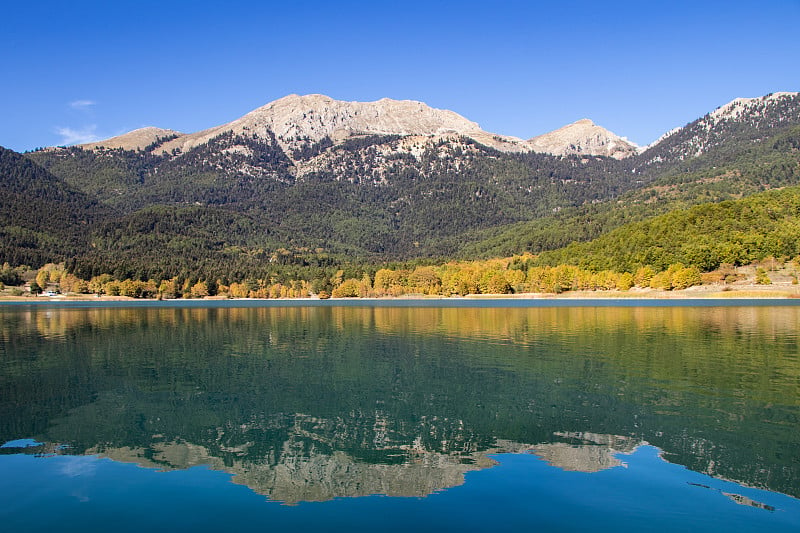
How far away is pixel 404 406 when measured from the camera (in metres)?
29.3

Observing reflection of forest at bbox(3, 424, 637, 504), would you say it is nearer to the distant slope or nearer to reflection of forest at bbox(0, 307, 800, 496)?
reflection of forest at bbox(0, 307, 800, 496)

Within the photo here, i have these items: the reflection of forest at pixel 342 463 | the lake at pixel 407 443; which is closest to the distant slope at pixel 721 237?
the lake at pixel 407 443

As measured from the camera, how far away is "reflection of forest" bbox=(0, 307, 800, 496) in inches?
818

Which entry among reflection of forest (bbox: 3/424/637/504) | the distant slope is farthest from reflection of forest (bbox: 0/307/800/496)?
the distant slope

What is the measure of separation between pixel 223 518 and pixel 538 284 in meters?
190

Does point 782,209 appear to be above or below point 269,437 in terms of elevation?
above

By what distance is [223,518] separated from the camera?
16281mm

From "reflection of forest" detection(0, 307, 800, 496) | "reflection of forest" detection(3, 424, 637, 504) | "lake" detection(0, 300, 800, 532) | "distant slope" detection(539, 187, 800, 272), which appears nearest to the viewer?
"lake" detection(0, 300, 800, 532)

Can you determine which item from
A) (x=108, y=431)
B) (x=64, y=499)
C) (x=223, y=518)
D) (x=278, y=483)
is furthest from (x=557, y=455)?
(x=108, y=431)

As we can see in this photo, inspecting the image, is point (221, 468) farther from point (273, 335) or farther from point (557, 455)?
point (273, 335)

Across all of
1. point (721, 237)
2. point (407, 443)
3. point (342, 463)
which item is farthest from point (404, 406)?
point (721, 237)

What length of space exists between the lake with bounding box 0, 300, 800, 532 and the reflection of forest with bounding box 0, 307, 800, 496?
14 cm

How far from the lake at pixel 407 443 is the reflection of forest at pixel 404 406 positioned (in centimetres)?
14

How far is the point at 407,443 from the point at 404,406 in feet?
20.9
